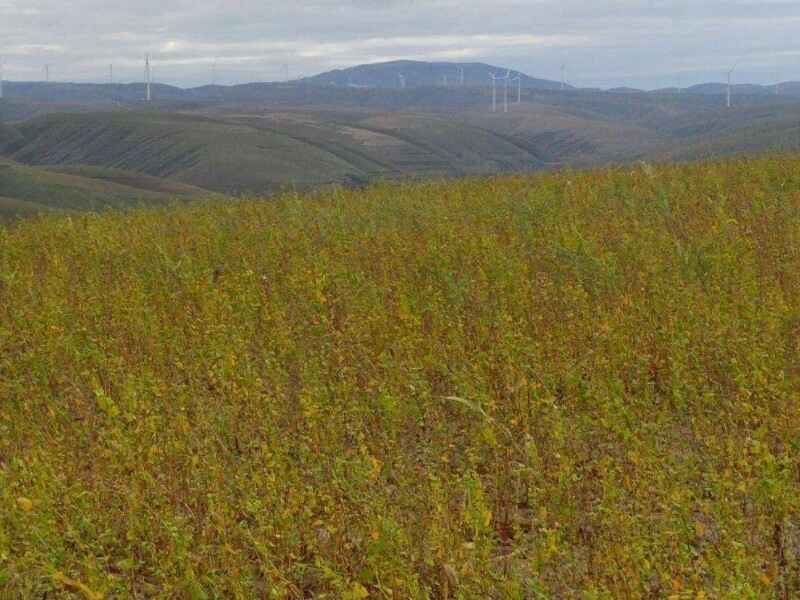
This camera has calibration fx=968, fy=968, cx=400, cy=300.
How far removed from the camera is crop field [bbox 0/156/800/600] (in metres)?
4.29

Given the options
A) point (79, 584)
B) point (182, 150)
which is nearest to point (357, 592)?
point (79, 584)

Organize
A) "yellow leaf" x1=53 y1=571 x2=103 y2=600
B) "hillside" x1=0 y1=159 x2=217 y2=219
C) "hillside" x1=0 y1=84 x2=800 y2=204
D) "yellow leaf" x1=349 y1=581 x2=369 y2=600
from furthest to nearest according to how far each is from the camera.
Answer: "hillside" x1=0 y1=84 x2=800 y2=204 < "hillside" x1=0 y1=159 x2=217 y2=219 < "yellow leaf" x1=53 y1=571 x2=103 y2=600 < "yellow leaf" x1=349 y1=581 x2=369 y2=600

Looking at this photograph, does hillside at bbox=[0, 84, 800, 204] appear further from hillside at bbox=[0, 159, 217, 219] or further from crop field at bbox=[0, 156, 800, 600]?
crop field at bbox=[0, 156, 800, 600]

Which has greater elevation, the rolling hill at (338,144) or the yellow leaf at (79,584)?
the rolling hill at (338,144)

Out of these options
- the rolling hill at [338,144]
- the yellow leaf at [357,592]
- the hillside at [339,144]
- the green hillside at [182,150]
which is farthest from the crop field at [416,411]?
the green hillside at [182,150]

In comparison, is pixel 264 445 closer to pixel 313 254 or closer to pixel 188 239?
pixel 313 254

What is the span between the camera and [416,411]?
6027 mm

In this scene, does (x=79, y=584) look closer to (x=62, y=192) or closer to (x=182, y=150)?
(x=62, y=192)

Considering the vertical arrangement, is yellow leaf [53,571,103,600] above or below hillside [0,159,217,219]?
below

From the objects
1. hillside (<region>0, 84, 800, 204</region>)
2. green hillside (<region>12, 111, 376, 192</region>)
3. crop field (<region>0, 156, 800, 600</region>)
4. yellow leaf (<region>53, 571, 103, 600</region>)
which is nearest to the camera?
yellow leaf (<region>53, 571, 103, 600</region>)

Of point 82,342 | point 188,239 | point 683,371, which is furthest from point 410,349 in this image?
point 188,239

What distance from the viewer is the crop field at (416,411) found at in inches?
169

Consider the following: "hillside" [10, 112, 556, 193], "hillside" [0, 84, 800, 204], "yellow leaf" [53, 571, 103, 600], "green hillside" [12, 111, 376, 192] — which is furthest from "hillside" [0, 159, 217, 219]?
"hillside" [10, 112, 556, 193]

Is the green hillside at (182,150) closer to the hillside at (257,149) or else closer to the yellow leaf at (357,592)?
the hillside at (257,149)
